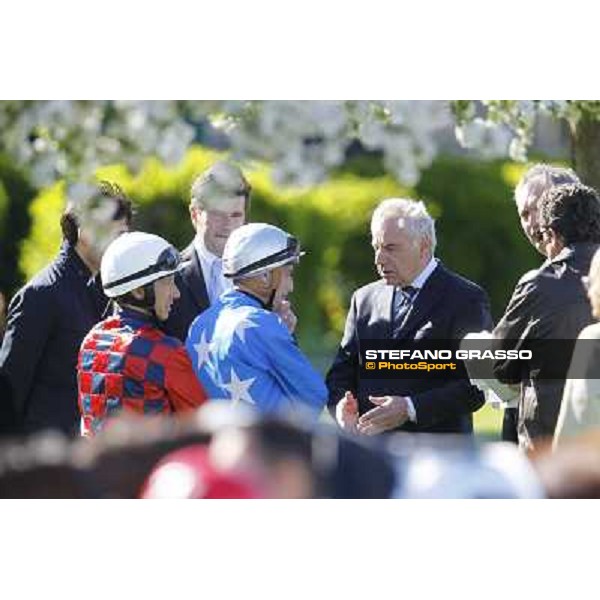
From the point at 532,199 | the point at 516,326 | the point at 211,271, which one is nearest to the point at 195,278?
the point at 211,271

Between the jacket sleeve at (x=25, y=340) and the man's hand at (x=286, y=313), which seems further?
the jacket sleeve at (x=25, y=340)

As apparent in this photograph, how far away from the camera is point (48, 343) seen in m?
8.64

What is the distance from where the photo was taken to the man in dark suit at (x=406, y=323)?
8555mm

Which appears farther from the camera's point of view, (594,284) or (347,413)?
(347,413)

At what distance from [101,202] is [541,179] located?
1.83 meters

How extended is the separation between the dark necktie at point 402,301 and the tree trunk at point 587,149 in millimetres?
845

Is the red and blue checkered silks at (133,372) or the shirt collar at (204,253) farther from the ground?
the shirt collar at (204,253)

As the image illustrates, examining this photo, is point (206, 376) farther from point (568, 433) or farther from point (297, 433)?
point (568, 433)

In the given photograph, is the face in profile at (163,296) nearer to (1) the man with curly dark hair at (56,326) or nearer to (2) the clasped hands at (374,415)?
(1) the man with curly dark hair at (56,326)

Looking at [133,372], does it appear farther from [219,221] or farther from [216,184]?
[216,184]

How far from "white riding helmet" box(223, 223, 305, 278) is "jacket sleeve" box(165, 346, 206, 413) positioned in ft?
1.24

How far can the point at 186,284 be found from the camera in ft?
27.9

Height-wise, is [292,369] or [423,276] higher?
[423,276]

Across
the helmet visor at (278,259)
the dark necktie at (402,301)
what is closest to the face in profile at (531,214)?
the dark necktie at (402,301)
